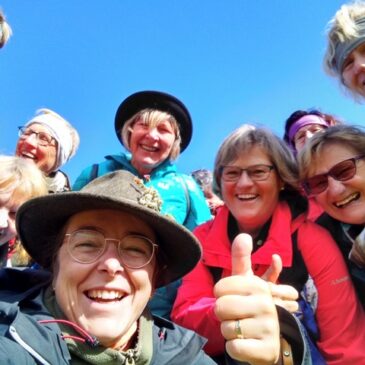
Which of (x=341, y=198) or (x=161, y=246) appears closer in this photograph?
(x=161, y=246)

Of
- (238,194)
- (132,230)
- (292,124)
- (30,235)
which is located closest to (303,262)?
(238,194)

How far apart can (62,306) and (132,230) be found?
508 mm

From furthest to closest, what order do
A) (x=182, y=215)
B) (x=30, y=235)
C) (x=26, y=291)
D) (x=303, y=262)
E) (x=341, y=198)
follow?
(x=182, y=215) < (x=341, y=198) < (x=303, y=262) < (x=30, y=235) < (x=26, y=291)

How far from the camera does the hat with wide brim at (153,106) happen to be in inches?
187

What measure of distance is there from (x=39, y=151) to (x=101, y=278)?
297cm

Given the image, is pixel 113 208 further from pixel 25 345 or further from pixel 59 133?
pixel 59 133

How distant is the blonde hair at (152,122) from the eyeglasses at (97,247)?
8.11ft

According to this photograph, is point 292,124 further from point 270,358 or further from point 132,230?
point 270,358

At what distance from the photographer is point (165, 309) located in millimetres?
3471

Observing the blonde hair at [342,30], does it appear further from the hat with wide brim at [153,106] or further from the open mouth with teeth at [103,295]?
the open mouth with teeth at [103,295]

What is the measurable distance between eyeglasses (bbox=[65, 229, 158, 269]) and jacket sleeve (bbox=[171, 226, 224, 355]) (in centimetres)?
66

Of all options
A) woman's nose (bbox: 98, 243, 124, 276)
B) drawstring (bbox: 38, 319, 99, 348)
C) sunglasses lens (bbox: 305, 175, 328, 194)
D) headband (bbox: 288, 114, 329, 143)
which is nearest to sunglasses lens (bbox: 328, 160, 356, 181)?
sunglasses lens (bbox: 305, 175, 328, 194)

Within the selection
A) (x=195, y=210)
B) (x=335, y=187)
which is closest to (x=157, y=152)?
(x=195, y=210)

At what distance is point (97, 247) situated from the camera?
7.62ft
